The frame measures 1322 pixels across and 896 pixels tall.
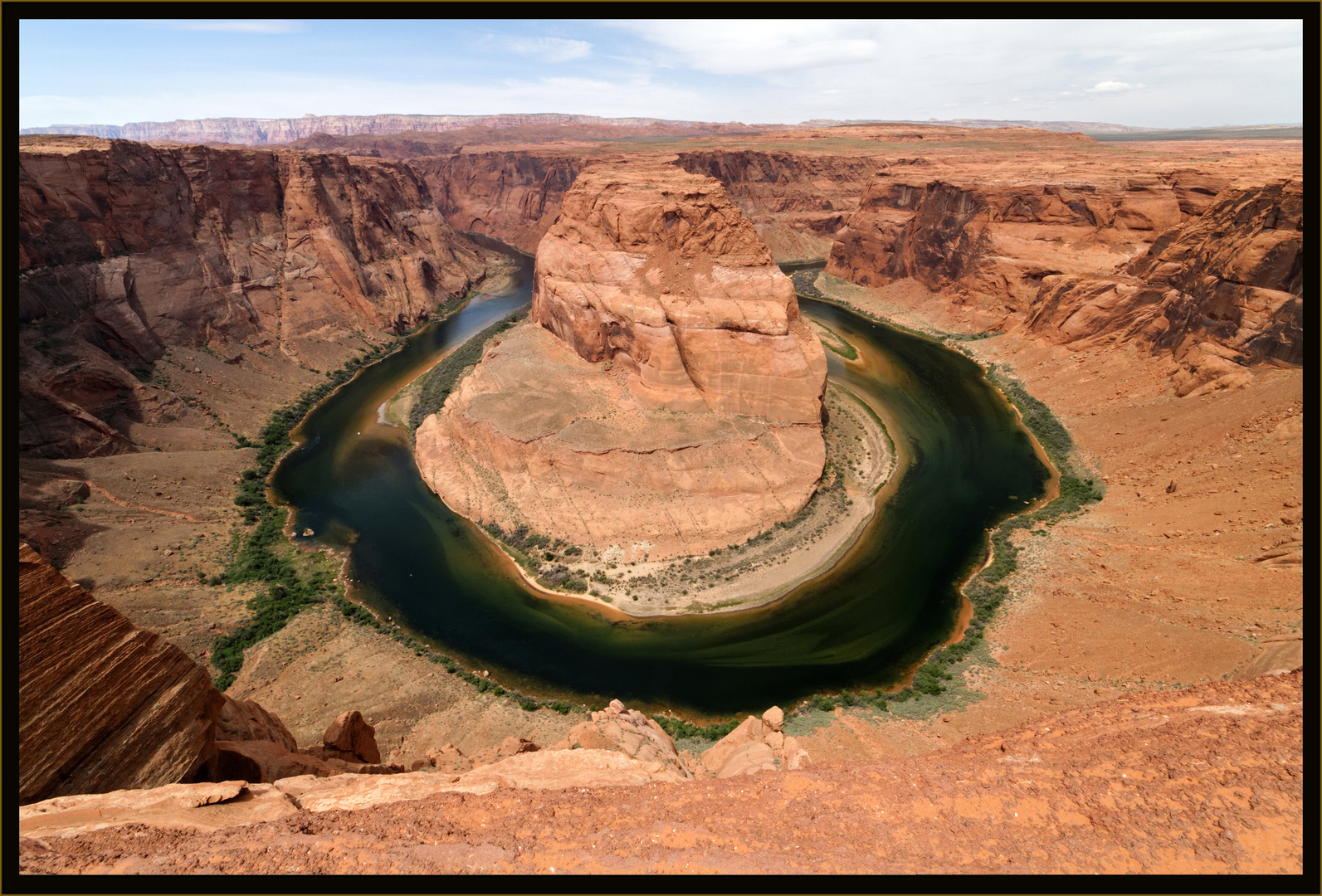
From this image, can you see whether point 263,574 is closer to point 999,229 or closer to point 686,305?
point 686,305

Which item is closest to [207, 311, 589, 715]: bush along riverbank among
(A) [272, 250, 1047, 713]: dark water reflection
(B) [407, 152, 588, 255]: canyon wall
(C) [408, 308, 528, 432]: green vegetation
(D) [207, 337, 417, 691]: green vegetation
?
(D) [207, 337, 417, 691]: green vegetation

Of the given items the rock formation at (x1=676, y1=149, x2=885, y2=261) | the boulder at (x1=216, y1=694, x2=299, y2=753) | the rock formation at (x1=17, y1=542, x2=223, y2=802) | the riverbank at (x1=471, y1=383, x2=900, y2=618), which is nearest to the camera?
the rock formation at (x1=17, y1=542, x2=223, y2=802)

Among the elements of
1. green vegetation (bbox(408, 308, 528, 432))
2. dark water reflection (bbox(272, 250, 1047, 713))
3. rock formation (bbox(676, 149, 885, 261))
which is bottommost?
dark water reflection (bbox(272, 250, 1047, 713))

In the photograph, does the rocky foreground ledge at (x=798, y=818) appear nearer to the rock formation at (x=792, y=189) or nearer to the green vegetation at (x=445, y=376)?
the green vegetation at (x=445, y=376)

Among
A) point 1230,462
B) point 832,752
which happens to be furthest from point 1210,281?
point 832,752

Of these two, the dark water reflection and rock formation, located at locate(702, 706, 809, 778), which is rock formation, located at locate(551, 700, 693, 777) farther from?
the dark water reflection

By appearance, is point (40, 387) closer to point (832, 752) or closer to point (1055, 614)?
point (832, 752)

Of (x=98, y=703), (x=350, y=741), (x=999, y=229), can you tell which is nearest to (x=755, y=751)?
(x=350, y=741)
